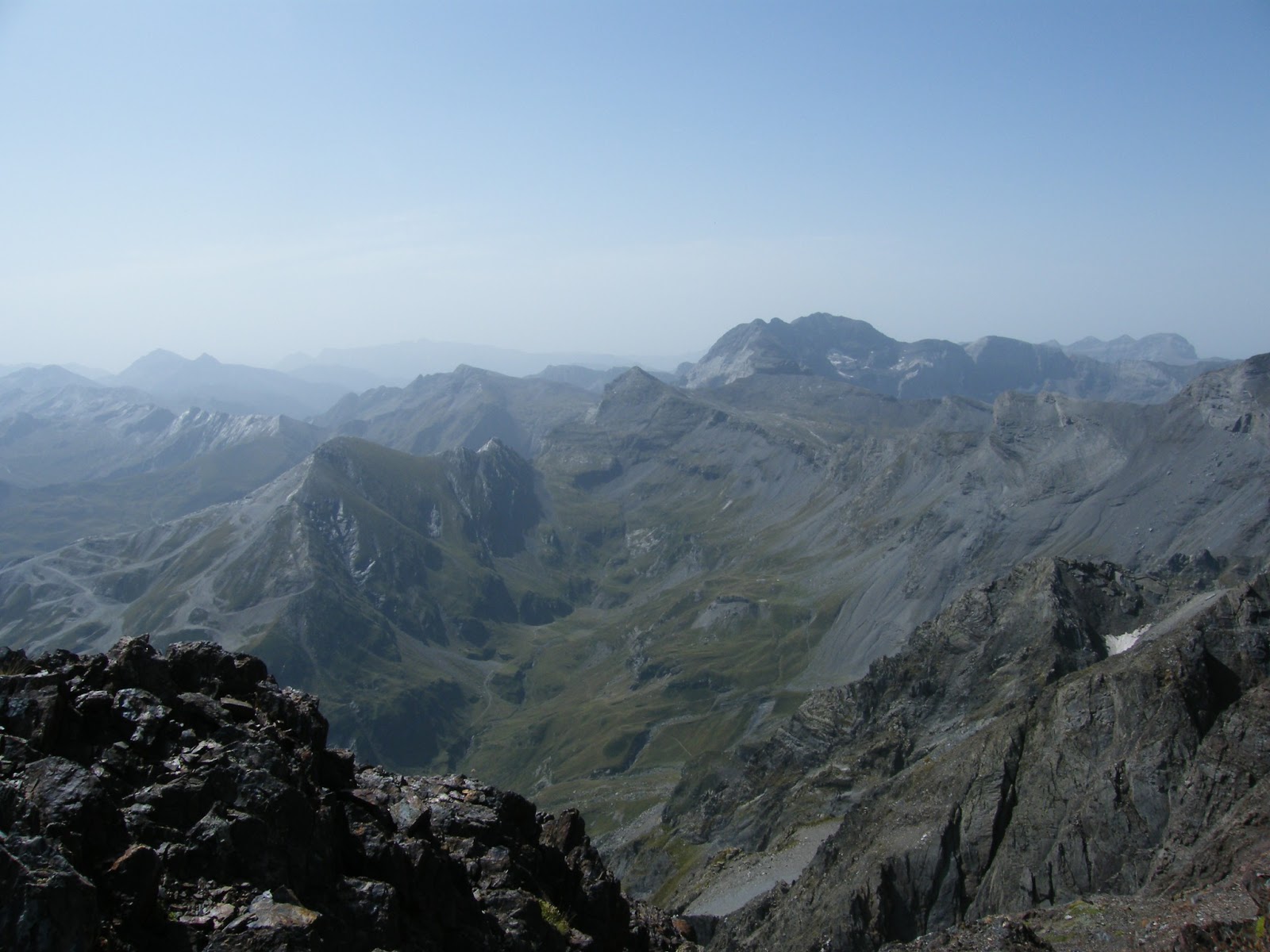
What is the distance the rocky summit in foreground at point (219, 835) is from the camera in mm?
17297

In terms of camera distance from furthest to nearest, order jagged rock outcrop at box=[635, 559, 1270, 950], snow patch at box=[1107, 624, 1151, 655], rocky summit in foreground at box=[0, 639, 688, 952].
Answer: snow patch at box=[1107, 624, 1151, 655] → jagged rock outcrop at box=[635, 559, 1270, 950] → rocky summit in foreground at box=[0, 639, 688, 952]

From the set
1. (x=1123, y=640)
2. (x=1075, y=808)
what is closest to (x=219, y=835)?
(x=1075, y=808)

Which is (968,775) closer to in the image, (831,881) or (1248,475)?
(831,881)

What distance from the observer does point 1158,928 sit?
32.7 m

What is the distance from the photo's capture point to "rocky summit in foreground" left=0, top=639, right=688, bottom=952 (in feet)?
56.7

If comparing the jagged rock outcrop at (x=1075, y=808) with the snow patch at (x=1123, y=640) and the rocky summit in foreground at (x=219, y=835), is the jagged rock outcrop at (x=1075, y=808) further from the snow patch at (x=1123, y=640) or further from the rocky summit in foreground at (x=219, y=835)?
the rocky summit in foreground at (x=219, y=835)

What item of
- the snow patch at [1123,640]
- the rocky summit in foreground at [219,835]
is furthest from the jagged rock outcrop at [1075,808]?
the rocky summit in foreground at [219,835]

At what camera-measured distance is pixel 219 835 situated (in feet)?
66.6

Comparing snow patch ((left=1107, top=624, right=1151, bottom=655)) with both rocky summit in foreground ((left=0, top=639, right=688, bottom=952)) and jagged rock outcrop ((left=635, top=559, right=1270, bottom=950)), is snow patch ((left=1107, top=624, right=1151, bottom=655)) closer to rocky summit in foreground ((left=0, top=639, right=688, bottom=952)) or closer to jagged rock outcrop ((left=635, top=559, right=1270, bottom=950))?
jagged rock outcrop ((left=635, top=559, right=1270, bottom=950))

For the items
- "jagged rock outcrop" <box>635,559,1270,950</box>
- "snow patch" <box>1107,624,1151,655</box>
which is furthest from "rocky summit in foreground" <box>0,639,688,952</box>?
"snow patch" <box>1107,624,1151,655</box>

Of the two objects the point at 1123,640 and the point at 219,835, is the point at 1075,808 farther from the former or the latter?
the point at 1123,640

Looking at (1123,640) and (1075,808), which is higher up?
(1075,808)

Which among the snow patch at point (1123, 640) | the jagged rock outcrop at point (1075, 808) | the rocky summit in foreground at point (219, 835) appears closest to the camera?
the rocky summit in foreground at point (219, 835)

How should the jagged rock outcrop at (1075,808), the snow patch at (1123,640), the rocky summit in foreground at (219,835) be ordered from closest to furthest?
the rocky summit in foreground at (219,835), the jagged rock outcrop at (1075,808), the snow patch at (1123,640)
